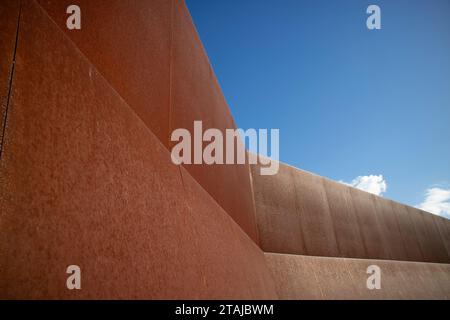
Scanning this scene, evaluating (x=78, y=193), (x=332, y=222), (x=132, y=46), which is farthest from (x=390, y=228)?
(x=78, y=193)

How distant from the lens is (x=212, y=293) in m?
2.25

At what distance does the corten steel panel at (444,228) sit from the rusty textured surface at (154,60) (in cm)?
1501

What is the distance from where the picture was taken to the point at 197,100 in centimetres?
383

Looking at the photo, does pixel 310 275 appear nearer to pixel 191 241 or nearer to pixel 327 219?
pixel 327 219

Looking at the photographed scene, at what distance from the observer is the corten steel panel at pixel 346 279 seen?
6.62m

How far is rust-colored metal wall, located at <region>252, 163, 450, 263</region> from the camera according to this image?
7.77 m

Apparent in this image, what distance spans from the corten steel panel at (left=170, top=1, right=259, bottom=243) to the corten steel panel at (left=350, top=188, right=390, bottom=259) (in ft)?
22.3

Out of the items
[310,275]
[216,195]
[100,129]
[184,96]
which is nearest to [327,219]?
[310,275]

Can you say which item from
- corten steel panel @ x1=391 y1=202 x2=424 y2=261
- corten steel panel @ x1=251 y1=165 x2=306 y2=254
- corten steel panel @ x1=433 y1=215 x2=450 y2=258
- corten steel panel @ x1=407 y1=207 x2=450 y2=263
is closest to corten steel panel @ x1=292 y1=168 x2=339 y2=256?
corten steel panel @ x1=251 y1=165 x2=306 y2=254

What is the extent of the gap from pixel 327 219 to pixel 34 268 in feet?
30.5

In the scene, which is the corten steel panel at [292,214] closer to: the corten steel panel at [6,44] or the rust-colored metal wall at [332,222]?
the rust-colored metal wall at [332,222]

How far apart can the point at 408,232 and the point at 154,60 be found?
13864 millimetres

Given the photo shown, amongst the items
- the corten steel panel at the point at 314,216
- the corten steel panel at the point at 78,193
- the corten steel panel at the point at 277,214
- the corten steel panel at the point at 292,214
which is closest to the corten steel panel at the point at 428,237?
the corten steel panel at the point at 314,216

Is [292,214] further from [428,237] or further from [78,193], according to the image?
[428,237]
